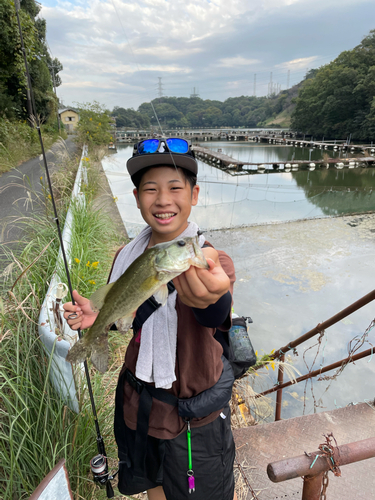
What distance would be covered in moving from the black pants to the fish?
0.55 meters

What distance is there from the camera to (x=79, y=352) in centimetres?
139

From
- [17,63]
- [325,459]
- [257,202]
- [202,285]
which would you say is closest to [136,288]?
[202,285]

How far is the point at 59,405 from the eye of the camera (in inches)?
74.1

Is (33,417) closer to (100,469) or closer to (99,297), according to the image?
(100,469)

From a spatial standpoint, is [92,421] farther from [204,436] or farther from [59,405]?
[204,436]

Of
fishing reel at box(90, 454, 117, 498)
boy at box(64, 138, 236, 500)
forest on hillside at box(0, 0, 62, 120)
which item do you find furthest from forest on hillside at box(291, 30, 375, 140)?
fishing reel at box(90, 454, 117, 498)

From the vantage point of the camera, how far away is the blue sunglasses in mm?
1543

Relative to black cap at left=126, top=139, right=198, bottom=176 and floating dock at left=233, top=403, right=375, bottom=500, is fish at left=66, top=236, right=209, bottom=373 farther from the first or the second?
floating dock at left=233, top=403, right=375, bottom=500

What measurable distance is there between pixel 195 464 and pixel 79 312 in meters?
0.99

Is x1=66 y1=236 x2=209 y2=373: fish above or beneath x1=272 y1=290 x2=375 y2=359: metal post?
above

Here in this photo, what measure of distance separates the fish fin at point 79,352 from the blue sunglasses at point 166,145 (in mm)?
1026

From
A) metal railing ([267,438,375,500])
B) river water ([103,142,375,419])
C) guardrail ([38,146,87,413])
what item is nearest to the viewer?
metal railing ([267,438,375,500])

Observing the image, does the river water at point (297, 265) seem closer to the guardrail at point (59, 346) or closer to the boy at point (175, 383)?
the boy at point (175, 383)

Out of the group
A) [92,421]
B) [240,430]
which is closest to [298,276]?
[240,430]
